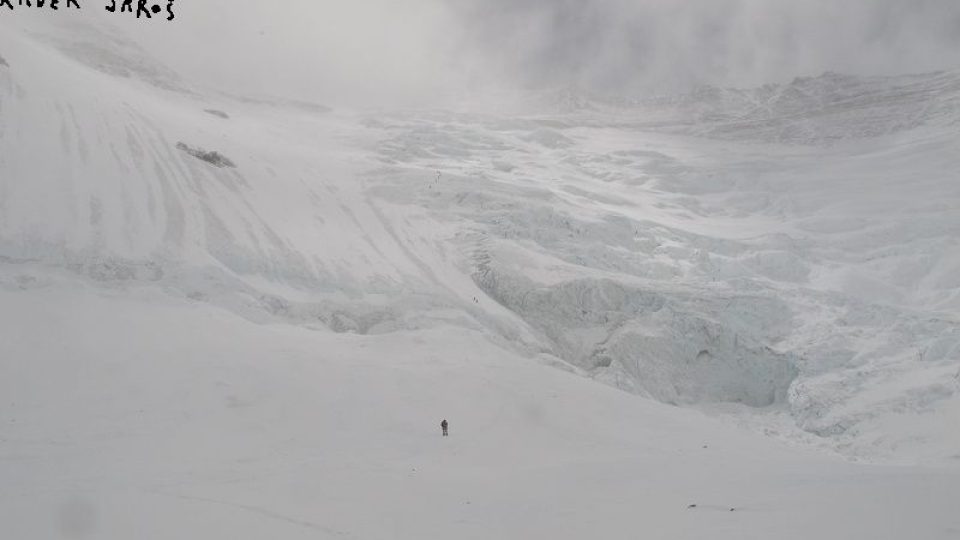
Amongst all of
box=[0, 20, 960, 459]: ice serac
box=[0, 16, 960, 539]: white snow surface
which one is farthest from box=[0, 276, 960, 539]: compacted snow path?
box=[0, 20, 960, 459]: ice serac

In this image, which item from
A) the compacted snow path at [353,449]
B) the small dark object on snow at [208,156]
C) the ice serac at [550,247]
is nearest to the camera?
the compacted snow path at [353,449]

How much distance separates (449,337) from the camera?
31938mm

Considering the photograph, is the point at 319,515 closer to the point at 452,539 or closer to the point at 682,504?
the point at 452,539

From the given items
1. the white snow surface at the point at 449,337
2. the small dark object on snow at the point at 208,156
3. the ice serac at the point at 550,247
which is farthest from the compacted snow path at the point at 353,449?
the small dark object on snow at the point at 208,156

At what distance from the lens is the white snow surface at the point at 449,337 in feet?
44.2

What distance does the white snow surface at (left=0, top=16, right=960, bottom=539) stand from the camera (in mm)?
13461

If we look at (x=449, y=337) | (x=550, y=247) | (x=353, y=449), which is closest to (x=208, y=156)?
(x=550, y=247)

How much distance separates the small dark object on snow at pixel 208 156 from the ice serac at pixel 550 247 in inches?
7.4

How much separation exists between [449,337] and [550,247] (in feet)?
63.3

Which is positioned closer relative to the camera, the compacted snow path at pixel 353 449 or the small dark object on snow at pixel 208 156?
the compacted snow path at pixel 353 449

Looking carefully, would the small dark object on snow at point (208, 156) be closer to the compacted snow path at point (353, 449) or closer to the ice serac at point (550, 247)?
the ice serac at point (550, 247)

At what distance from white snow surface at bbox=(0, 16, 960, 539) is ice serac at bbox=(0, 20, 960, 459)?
0.22 metres

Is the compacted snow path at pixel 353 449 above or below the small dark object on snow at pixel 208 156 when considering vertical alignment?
below

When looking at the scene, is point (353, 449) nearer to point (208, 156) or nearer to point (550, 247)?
point (550, 247)
